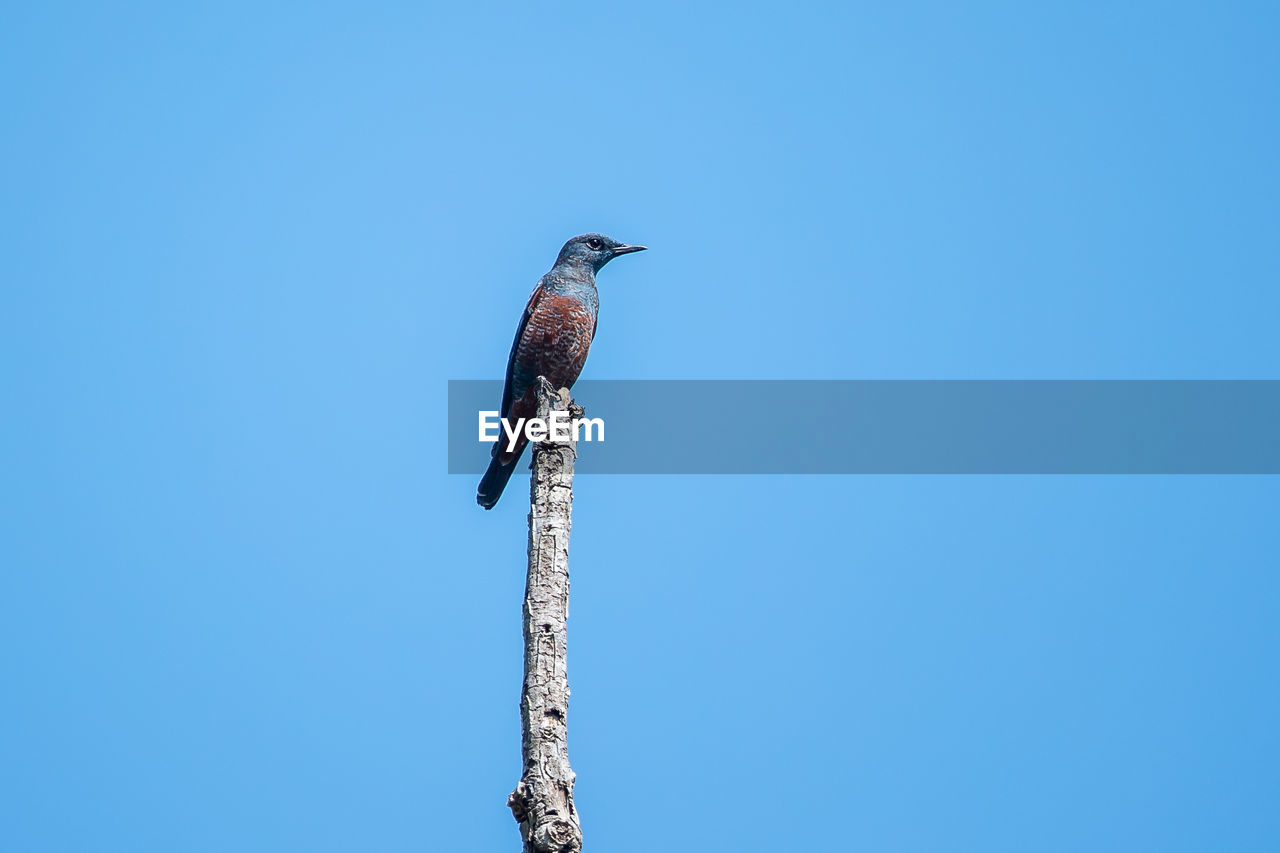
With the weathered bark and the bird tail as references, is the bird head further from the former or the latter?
the weathered bark

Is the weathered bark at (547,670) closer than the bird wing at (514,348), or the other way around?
the weathered bark at (547,670)

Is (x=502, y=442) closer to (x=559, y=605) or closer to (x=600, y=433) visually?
(x=600, y=433)

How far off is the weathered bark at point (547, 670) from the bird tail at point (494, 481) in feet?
7.02

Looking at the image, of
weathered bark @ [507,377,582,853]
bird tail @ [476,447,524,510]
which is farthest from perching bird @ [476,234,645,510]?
weathered bark @ [507,377,582,853]

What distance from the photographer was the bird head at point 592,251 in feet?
29.0

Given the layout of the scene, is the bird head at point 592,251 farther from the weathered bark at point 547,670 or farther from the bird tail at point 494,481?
the weathered bark at point 547,670

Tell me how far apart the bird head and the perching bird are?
143 mm

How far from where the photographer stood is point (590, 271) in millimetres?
8812

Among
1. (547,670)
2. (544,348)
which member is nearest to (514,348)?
(544,348)

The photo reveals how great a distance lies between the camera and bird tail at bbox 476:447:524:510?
824 cm

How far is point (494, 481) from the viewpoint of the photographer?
27.3 feet

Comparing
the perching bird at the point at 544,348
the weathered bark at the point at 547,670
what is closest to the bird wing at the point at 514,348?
the perching bird at the point at 544,348

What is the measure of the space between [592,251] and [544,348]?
1091mm

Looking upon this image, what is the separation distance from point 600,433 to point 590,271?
9.08ft
